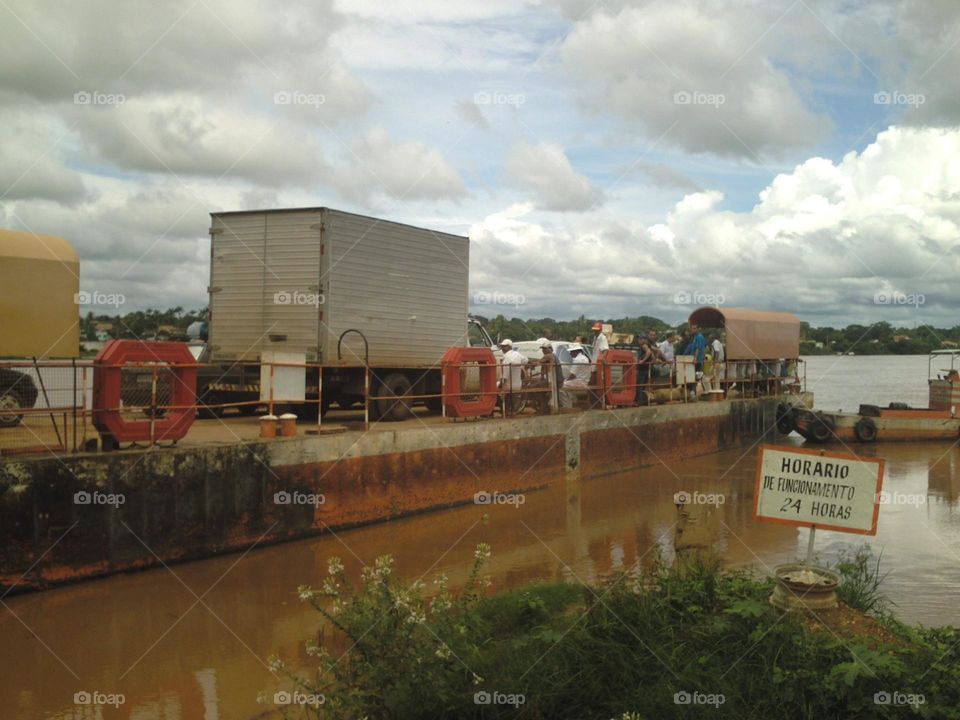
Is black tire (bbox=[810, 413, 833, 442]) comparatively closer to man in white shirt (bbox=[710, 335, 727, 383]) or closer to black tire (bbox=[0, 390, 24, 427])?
man in white shirt (bbox=[710, 335, 727, 383])

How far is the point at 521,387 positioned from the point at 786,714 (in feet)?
40.4

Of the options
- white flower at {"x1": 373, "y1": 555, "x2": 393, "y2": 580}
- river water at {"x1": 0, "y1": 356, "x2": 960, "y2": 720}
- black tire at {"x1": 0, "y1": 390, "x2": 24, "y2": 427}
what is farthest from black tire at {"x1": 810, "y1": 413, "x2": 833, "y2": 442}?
white flower at {"x1": 373, "y1": 555, "x2": 393, "y2": 580}

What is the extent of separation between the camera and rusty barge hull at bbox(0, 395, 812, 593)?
8.69 m

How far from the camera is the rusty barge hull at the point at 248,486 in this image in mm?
8688

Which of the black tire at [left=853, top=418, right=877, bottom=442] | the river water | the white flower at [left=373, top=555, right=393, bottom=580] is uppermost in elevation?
the white flower at [left=373, top=555, right=393, bottom=580]

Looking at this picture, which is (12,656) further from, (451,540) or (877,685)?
(877,685)

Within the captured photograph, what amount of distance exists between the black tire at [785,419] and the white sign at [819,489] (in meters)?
20.3

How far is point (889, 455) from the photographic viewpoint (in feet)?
74.8

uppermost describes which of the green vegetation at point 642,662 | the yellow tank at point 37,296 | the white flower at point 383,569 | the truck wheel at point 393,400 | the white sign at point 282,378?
the yellow tank at point 37,296

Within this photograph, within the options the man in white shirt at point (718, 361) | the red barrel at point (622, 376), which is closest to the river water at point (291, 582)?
the red barrel at point (622, 376)

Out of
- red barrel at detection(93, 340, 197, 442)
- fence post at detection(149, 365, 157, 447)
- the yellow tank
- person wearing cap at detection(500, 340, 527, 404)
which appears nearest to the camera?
red barrel at detection(93, 340, 197, 442)

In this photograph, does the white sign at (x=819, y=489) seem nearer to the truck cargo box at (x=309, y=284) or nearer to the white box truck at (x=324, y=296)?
the white box truck at (x=324, y=296)

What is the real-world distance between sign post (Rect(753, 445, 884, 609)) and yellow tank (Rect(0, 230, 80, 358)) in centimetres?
912

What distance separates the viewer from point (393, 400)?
15227 mm
